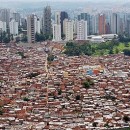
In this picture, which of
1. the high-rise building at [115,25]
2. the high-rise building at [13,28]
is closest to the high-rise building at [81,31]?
the high-rise building at [13,28]

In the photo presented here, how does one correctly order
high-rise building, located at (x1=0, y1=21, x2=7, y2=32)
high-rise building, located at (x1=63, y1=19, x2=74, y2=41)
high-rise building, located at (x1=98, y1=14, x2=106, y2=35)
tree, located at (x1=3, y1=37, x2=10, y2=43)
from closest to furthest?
tree, located at (x1=3, y1=37, x2=10, y2=43) < high-rise building, located at (x1=63, y1=19, x2=74, y2=41) < high-rise building, located at (x1=0, y1=21, x2=7, y2=32) < high-rise building, located at (x1=98, y1=14, x2=106, y2=35)

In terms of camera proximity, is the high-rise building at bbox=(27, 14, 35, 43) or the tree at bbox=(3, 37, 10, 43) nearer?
the tree at bbox=(3, 37, 10, 43)

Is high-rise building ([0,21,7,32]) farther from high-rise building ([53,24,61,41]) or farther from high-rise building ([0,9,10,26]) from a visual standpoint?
high-rise building ([53,24,61,41])

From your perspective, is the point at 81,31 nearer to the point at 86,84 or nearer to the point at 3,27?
the point at 3,27

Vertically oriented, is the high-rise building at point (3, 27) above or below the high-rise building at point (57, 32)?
above

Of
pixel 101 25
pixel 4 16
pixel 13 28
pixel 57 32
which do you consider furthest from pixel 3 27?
pixel 101 25

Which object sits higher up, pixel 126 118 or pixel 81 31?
pixel 81 31

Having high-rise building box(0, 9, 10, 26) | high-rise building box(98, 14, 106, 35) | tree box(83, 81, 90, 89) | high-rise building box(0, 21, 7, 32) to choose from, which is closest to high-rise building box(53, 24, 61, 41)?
high-rise building box(0, 21, 7, 32)

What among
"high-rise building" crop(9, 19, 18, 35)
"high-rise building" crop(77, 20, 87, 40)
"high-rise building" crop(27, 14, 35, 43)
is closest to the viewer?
"high-rise building" crop(27, 14, 35, 43)

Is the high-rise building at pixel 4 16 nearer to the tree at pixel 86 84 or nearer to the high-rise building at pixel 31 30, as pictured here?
the high-rise building at pixel 31 30

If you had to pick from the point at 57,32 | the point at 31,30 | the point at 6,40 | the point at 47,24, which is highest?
the point at 47,24

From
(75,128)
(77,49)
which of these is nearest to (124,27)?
(77,49)

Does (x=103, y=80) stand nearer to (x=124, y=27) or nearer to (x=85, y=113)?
(x=85, y=113)
